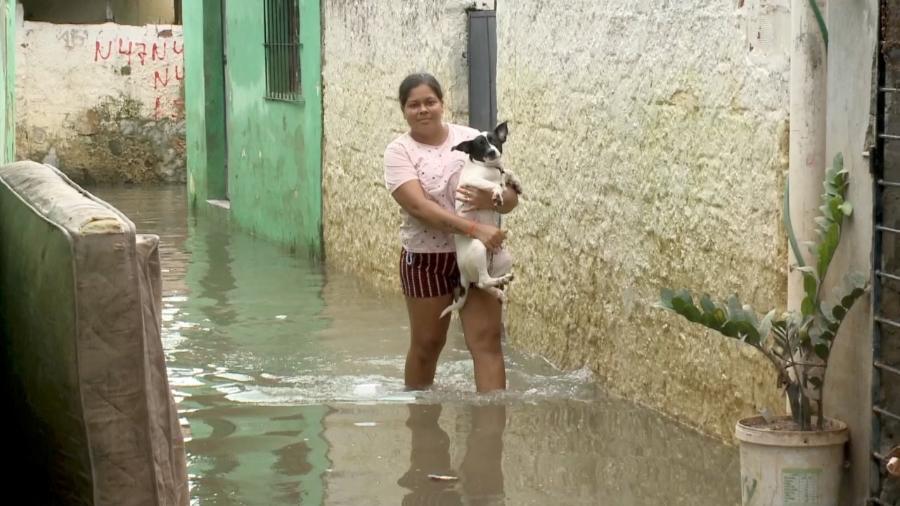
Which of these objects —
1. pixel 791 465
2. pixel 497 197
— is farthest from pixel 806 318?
pixel 497 197

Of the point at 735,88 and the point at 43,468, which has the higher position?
the point at 735,88

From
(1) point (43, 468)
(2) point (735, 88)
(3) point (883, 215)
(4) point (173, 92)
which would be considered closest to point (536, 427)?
(2) point (735, 88)

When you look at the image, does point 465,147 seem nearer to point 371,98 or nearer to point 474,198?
point 474,198

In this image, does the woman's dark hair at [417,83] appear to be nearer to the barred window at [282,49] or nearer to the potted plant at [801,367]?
the potted plant at [801,367]

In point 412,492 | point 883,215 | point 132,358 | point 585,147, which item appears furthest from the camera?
point 585,147

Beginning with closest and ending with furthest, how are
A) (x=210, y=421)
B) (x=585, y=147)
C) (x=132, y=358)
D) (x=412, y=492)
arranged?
1. (x=132, y=358)
2. (x=412, y=492)
3. (x=210, y=421)
4. (x=585, y=147)

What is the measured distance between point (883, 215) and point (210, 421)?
336cm

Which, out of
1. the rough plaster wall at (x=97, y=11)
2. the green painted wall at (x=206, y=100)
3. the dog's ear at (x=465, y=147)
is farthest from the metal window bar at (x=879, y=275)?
the rough plaster wall at (x=97, y=11)

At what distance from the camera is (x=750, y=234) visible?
5.90 metres

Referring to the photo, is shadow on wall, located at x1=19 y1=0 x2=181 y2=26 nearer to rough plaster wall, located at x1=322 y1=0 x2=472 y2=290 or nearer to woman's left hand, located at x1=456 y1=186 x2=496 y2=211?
rough plaster wall, located at x1=322 y1=0 x2=472 y2=290

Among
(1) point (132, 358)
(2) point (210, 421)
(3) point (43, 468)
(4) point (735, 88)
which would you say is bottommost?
(2) point (210, 421)

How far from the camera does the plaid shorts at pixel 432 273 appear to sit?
22.7 feet

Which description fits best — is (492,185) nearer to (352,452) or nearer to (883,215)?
(352,452)

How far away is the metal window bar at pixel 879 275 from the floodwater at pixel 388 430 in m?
0.91
